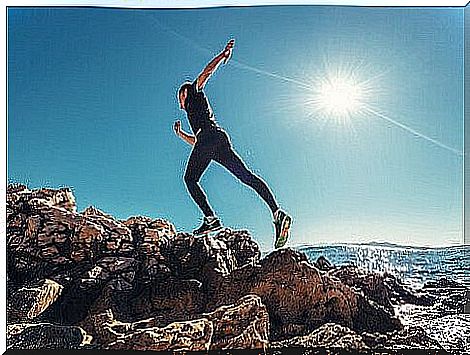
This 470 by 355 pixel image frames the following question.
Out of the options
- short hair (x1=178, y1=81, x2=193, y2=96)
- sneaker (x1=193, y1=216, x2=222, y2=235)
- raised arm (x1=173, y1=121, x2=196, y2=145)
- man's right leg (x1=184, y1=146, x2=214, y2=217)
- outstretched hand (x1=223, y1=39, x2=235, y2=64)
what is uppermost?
outstretched hand (x1=223, y1=39, x2=235, y2=64)

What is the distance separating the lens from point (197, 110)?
5359mm

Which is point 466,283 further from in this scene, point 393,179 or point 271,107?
point 271,107

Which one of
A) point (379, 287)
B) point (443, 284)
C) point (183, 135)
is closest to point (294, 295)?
point (379, 287)

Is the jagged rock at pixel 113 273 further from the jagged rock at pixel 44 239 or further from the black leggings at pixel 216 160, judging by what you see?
the black leggings at pixel 216 160

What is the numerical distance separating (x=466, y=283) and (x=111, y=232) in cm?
219

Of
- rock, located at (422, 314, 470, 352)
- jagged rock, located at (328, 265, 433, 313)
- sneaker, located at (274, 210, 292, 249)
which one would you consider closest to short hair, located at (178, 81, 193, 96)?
sneaker, located at (274, 210, 292, 249)

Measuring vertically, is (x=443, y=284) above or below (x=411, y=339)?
above

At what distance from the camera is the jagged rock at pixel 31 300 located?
17.1 feet

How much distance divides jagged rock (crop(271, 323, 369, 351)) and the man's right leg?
3.15 ft

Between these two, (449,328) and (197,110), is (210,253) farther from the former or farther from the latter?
(449,328)

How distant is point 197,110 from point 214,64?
0.30m

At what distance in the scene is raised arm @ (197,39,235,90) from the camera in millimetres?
5367

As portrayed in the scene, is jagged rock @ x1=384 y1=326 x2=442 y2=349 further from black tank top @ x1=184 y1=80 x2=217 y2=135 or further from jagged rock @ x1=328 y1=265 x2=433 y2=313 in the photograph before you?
black tank top @ x1=184 y1=80 x2=217 y2=135

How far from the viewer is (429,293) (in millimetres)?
5348
